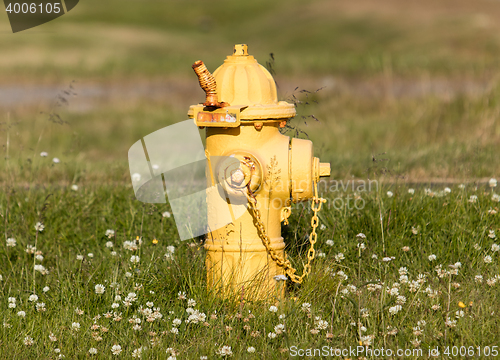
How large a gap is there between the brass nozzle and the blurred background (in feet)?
1.68

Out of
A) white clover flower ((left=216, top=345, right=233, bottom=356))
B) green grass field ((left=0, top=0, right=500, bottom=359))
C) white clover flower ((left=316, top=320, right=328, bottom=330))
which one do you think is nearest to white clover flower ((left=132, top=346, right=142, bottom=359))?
green grass field ((left=0, top=0, right=500, bottom=359))

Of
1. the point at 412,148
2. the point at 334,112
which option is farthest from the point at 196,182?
the point at 334,112

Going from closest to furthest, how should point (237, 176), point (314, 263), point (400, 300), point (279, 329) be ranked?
point (279, 329) < point (400, 300) < point (237, 176) < point (314, 263)

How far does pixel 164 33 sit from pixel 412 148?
30.3 m

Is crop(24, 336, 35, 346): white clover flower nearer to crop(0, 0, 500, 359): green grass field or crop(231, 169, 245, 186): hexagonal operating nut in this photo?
crop(0, 0, 500, 359): green grass field

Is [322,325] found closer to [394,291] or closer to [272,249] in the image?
[394,291]

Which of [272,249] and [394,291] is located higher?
[272,249]

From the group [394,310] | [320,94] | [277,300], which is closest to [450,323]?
[394,310]

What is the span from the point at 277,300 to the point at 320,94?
9070 millimetres

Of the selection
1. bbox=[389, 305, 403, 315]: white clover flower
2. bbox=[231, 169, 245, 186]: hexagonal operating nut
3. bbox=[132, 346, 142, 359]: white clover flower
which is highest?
bbox=[231, 169, 245, 186]: hexagonal operating nut

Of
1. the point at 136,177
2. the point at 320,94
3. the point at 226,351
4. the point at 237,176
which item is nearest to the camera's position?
the point at 226,351

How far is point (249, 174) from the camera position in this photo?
281cm

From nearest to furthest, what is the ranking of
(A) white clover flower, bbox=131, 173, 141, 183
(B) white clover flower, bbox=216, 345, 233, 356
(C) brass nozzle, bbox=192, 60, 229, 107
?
(B) white clover flower, bbox=216, 345, 233, 356 → (C) brass nozzle, bbox=192, 60, 229, 107 → (A) white clover flower, bbox=131, 173, 141, 183

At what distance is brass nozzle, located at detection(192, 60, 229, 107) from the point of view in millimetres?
2785
